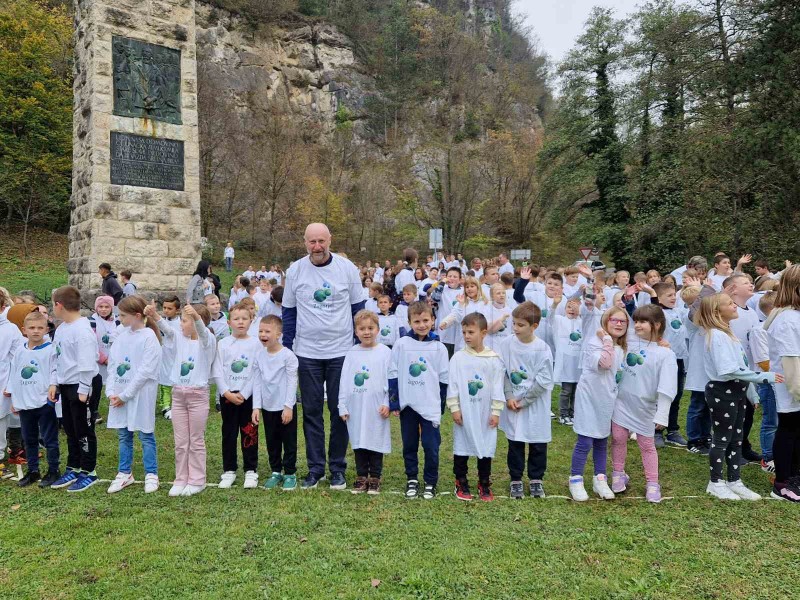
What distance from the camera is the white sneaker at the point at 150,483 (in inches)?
193

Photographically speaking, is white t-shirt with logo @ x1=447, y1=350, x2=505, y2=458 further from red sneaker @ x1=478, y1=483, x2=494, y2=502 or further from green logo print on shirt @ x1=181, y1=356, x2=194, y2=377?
green logo print on shirt @ x1=181, y1=356, x2=194, y2=377

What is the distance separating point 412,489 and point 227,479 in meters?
1.75

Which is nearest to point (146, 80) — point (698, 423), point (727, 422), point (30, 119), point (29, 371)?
point (29, 371)

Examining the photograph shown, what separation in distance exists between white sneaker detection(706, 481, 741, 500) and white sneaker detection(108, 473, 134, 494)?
5.29m

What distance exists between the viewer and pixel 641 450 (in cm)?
488

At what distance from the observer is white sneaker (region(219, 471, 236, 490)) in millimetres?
4993

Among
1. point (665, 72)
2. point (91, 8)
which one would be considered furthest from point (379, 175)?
point (91, 8)

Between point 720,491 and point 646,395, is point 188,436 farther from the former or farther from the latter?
point 720,491

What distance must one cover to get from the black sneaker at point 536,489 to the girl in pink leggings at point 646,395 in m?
0.65

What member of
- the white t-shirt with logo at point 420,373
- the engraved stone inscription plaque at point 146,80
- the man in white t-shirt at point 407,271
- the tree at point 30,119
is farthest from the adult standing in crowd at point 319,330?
the tree at point 30,119

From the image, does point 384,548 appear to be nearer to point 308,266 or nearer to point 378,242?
point 308,266

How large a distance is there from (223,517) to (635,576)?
9.91ft

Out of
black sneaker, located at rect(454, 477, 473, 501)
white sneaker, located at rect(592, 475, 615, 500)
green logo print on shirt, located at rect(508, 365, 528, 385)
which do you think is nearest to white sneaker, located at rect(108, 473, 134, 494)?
black sneaker, located at rect(454, 477, 473, 501)

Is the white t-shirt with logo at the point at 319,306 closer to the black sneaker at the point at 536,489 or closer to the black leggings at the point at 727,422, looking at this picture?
the black sneaker at the point at 536,489
